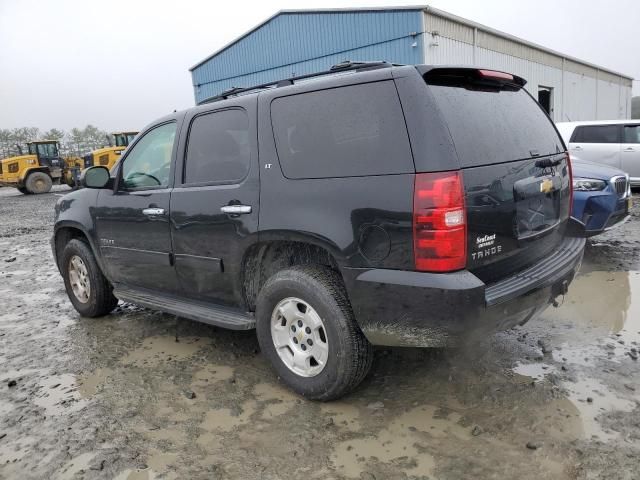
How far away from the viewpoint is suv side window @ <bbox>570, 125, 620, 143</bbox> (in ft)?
34.0

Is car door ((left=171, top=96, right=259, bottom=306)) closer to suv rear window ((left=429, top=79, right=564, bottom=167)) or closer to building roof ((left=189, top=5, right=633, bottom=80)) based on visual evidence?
suv rear window ((left=429, top=79, right=564, bottom=167))

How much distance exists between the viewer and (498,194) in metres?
2.55

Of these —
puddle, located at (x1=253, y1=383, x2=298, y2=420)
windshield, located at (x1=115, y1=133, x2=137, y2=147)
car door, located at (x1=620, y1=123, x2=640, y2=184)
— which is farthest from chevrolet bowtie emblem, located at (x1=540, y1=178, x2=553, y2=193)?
windshield, located at (x1=115, y1=133, x2=137, y2=147)

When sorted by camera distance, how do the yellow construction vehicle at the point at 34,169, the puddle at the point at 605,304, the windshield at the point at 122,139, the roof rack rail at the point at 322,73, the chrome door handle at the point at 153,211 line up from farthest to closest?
the windshield at the point at 122,139 → the yellow construction vehicle at the point at 34,169 → the puddle at the point at 605,304 → the chrome door handle at the point at 153,211 → the roof rack rail at the point at 322,73

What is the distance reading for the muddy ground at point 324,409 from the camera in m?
2.39

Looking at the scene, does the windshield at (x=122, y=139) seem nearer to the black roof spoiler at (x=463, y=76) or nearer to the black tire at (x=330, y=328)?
the black tire at (x=330, y=328)

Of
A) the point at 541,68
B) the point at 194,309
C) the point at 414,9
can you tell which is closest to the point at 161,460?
the point at 194,309

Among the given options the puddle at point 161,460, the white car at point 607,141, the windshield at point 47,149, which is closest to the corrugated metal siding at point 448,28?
the white car at point 607,141

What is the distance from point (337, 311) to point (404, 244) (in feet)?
1.82

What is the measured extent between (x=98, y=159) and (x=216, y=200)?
21754mm

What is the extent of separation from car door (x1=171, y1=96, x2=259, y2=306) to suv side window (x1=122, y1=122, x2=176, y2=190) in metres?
0.21

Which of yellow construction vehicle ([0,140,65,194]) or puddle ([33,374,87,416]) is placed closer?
puddle ([33,374,87,416])

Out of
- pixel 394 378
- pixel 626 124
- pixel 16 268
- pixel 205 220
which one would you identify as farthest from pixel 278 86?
pixel 626 124

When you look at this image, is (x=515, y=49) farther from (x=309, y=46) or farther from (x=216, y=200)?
(x=216, y=200)
